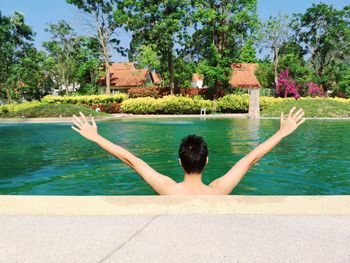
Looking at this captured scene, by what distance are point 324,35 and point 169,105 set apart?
86.3 feet

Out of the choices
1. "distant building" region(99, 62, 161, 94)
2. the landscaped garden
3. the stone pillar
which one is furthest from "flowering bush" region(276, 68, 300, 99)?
"distant building" region(99, 62, 161, 94)

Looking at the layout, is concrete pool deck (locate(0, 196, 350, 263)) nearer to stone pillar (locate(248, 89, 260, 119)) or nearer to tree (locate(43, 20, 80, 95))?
stone pillar (locate(248, 89, 260, 119))

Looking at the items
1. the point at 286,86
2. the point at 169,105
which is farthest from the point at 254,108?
the point at 286,86

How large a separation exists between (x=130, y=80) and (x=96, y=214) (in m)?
57.7

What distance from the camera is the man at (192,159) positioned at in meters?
3.98

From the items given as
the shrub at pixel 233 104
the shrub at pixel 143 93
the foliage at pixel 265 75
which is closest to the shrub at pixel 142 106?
the shrub at pixel 143 93

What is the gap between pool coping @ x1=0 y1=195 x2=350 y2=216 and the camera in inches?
139

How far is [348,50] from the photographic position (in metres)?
53.6

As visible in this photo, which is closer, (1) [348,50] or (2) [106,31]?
(2) [106,31]

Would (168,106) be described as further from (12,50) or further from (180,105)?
(12,50)

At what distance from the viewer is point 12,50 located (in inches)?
1996

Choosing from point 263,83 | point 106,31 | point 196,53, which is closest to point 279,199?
point 196,53

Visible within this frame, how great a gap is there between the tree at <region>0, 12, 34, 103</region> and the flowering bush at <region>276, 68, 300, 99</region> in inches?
1249

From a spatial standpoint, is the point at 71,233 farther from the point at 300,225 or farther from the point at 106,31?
the point at 106,31
